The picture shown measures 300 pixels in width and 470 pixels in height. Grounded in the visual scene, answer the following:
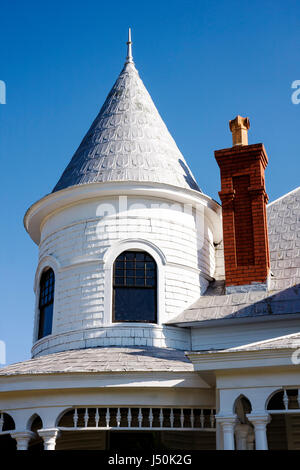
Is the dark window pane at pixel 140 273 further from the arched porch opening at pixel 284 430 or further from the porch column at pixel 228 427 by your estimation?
the porch column at pixel 228 427

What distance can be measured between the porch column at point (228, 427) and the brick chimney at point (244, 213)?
4.18 m

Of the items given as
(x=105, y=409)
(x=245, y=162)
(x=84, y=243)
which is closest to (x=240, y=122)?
(x=245, y=162)

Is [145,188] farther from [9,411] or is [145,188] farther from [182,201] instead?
[9,411]

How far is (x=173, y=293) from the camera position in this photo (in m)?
15.0

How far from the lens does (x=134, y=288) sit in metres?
14.9

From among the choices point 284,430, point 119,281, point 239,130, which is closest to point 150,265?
point 119,281

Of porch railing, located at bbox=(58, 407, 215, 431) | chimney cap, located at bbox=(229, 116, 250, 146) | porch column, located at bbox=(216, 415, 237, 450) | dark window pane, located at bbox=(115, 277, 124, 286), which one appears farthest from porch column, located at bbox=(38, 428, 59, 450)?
chimney cap, located at bbox=(229, 116, 250, 146)

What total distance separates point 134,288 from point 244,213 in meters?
3.05

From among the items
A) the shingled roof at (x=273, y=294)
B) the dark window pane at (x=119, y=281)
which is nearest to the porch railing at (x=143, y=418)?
the shingled roof at (x=273, y=294)

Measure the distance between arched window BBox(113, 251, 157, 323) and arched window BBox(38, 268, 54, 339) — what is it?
1.83 meters

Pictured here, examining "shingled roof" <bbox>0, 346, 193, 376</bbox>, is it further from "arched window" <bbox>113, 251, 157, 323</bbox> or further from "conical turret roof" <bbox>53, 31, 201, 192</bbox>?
"conical turret roof" <bbox>53, 31, 201, 192</bbox>

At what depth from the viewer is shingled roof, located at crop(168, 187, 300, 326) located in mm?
13906

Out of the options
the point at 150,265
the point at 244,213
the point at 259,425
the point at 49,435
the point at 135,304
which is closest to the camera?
the point at 259,425

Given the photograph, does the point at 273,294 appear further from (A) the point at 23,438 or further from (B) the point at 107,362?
(A) the point at 23,438
